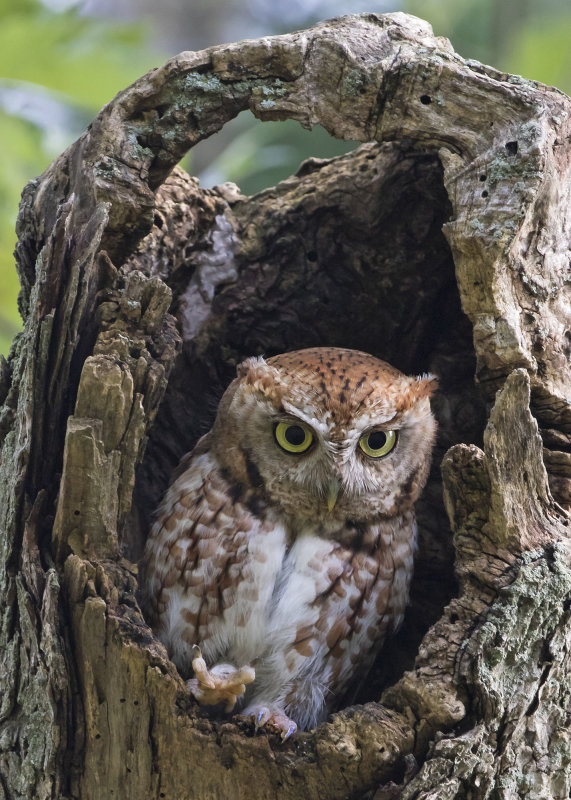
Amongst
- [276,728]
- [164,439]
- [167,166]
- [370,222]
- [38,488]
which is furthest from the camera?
[164,439]

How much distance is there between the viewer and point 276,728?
219 centimetres

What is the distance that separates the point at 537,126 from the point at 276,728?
1.93m

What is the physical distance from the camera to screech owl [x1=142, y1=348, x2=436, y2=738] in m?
2.62

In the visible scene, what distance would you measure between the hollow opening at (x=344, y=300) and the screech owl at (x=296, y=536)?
0.30 m

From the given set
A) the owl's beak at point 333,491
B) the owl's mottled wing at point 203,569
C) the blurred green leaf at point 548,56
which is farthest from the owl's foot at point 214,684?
the blurred green leaf at point 548,56

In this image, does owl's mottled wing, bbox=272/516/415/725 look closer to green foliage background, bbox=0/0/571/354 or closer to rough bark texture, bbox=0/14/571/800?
rough bark texture, bbox=0/14/571/800

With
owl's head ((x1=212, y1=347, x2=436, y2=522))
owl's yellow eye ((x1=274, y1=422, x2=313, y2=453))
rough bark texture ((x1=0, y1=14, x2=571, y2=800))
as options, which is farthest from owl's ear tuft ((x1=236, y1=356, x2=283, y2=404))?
rough bark texture ((x1=0, y1=14, x2=571, y2=800))

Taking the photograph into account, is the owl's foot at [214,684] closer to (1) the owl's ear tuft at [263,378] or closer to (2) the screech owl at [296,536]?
(2) the screech owl at [296,536]

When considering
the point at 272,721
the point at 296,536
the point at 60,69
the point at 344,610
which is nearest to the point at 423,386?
the point at 296,536

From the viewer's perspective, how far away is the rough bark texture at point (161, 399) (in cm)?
209

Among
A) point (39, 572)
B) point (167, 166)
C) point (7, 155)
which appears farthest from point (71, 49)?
point (39, 572)

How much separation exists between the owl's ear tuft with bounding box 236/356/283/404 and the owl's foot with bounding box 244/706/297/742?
98 centimetres

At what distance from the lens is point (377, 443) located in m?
2.70

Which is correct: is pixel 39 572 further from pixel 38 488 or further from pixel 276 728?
pixel 276 728
